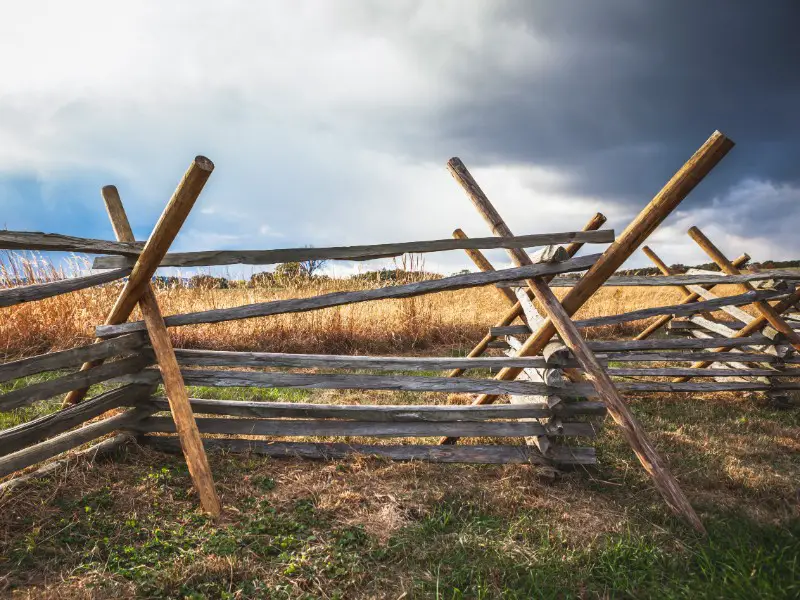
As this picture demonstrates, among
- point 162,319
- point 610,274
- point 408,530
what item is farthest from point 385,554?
point 610,274

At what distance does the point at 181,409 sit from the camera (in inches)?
124

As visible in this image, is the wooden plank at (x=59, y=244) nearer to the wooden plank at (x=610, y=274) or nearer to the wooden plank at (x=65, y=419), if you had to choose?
the wooden plank at (x=65, y=419)

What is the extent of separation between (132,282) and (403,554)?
244 cm

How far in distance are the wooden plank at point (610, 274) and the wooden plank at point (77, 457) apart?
3.39 m

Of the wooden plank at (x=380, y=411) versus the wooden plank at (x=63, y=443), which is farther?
the wooden plank at (x=380, y=411)

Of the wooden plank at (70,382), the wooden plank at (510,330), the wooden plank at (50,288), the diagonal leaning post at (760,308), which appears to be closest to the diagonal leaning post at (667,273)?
the diagonal leaning post at (760,308)

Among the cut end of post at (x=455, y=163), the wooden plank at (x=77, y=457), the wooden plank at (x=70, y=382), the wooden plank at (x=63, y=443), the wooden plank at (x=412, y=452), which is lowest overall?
the wooden plank at (x=412, y=452)

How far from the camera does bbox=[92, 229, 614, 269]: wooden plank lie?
3244mm

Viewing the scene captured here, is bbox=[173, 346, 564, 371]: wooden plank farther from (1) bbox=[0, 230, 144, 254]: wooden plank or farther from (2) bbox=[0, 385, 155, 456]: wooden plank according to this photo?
(1) bbox=[0, 230, 144, 254]: wooden plank

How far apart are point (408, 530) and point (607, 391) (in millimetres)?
1642

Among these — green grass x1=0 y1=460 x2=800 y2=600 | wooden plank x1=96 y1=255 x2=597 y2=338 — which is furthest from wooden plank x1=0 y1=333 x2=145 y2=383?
green grass x1=0 y1=460 x2=800 y2=600

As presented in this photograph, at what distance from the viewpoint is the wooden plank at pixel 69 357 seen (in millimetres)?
2836

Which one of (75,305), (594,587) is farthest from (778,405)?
(75,305)

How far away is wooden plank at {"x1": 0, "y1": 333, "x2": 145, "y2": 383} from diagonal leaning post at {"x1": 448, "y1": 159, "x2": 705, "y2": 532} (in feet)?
9.47
